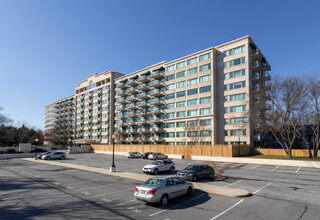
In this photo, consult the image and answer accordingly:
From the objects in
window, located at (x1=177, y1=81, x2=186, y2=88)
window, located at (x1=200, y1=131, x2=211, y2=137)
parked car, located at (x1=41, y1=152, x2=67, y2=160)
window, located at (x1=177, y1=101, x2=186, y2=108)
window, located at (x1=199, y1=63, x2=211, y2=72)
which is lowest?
parked car, located at (x1=41, y1=152, x2=67, y2=160)

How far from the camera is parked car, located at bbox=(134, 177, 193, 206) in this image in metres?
11.1

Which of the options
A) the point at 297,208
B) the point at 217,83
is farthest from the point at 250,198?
the point at 217,83

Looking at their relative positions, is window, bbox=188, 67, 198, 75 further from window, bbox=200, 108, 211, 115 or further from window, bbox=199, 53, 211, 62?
window, bbox=200, 108, 211, 115

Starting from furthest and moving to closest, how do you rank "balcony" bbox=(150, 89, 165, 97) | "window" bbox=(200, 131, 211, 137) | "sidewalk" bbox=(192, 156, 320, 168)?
"balcony" bbox=(150, 89, 165, 97)
"window" bbox=(200, 131, 211, 137)
"sidewalk" bbox=(192, 156, 320, 168)

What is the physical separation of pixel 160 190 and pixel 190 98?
49005mm

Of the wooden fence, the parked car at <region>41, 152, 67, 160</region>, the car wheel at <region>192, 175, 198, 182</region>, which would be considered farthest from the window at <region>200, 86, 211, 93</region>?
the car wheel at <region>192, 175, 198, 182</region>

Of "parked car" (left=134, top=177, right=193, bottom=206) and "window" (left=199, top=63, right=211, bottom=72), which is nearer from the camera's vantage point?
"parked car" (left=134, top=177, right=193, bottom=206)

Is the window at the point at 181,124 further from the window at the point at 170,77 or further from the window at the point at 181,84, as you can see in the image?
the window at the point at 170,77

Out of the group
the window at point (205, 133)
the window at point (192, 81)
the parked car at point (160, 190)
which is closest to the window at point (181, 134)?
the window at point (205, 133)

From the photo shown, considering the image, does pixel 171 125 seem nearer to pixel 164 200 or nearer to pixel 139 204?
pixel 139 204

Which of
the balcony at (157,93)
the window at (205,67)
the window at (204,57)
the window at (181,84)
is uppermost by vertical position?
the window at (204,57)

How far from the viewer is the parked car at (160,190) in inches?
437

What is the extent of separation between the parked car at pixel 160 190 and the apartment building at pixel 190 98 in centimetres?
3132

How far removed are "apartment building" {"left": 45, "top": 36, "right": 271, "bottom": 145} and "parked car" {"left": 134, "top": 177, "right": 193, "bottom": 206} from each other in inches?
1233
